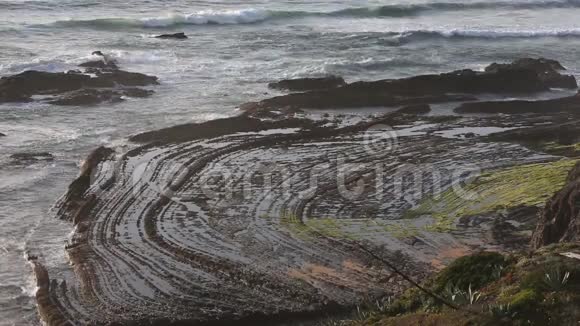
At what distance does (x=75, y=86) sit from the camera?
2611 cm

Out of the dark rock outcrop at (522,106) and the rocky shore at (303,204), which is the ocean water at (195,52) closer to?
the rocky shore at (303,204)

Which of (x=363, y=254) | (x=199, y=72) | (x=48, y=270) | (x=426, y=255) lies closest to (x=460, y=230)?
(x=426, y=255)

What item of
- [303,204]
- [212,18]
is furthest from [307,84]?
[212,18]

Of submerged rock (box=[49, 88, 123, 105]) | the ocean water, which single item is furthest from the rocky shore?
the ocean water

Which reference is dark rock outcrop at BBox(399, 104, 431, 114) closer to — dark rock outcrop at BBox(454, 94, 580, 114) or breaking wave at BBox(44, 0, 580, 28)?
dark rock outcrop at BBox(454, 94, 580, 114)

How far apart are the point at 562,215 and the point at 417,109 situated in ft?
43.2

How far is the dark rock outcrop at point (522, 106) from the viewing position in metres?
23.9

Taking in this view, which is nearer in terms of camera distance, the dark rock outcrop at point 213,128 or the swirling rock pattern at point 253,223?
the swirling rock pattern at point 253,223

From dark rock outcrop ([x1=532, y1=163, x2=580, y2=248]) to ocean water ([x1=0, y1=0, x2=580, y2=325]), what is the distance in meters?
7.82

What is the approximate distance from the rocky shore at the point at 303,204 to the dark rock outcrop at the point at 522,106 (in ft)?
0.33

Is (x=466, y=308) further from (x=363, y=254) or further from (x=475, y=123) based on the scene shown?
(x=475, y=123)

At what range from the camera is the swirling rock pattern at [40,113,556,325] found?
11.5m

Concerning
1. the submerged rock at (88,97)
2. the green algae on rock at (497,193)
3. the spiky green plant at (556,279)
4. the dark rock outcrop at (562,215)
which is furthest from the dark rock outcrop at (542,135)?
the spiky green plant at (556,279)

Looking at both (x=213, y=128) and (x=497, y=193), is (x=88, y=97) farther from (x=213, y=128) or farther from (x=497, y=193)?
(x=497, y=193)
